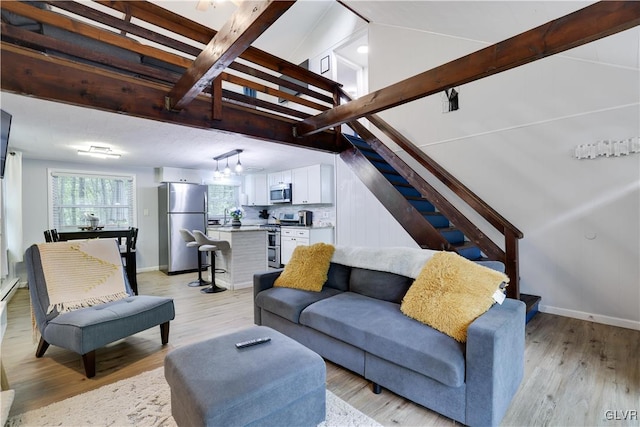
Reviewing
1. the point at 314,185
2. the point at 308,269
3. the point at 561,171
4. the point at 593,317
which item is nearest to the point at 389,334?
the point at 308,269

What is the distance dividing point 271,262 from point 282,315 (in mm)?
3988

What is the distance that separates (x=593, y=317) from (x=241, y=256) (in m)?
4.44

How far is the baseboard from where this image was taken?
9.43 feet

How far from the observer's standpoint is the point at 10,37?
1.97 meters

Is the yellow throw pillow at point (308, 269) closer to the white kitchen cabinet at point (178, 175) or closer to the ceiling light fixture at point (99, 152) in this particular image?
the ceiling light fixture at point (99, 152)

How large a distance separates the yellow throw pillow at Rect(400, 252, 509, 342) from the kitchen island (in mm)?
3087

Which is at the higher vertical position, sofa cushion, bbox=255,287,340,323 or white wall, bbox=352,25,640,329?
white wall, bbox=352,25,640,329

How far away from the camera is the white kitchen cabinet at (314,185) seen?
570cm

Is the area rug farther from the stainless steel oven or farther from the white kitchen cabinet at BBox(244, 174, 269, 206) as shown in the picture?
the white kitchen cabinet at BBox(244, 174, 269, 206)

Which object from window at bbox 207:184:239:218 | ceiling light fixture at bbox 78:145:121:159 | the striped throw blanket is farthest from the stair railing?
window at bbox 207:184:239:218

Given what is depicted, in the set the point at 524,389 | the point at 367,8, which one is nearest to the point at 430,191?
the point at 524,389

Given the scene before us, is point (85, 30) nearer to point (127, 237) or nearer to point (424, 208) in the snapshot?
point (127, 237)

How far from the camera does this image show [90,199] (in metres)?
5.55

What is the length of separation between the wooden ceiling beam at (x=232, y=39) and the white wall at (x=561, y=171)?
318cm
